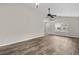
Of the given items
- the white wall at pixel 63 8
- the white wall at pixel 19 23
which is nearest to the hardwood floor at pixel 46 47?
the white wall at pixel 19 23

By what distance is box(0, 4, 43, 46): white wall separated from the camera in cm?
164

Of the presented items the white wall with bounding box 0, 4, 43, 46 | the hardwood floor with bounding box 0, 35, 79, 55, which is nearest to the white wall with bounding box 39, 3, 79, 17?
the white wall with bounding box 0, 4, 43, 46

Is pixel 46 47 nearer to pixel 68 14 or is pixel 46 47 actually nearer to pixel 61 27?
pixel 61 27

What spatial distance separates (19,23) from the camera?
166 cm

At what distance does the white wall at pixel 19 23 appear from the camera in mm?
1636

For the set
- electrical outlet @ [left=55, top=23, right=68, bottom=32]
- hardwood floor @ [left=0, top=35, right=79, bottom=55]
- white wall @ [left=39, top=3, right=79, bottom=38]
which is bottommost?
hardwood floor @ [left=0, top=35, right=79, bottom=55]

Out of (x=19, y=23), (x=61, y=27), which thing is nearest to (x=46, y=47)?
(x=61, y=27)

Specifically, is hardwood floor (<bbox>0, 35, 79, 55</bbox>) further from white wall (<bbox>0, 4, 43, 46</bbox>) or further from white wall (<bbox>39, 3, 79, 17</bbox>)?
white wall (<bbox>39, 3, 79, 17</bbox>)

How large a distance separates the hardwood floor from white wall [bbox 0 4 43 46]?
69mm

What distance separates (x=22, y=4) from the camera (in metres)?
1.62

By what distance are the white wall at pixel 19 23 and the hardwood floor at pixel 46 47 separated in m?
0.07

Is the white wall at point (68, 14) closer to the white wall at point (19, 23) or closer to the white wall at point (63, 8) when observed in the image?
the white wall at point (63, 8)

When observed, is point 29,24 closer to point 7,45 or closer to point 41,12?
point 41,12

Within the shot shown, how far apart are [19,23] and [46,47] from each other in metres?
0.43
